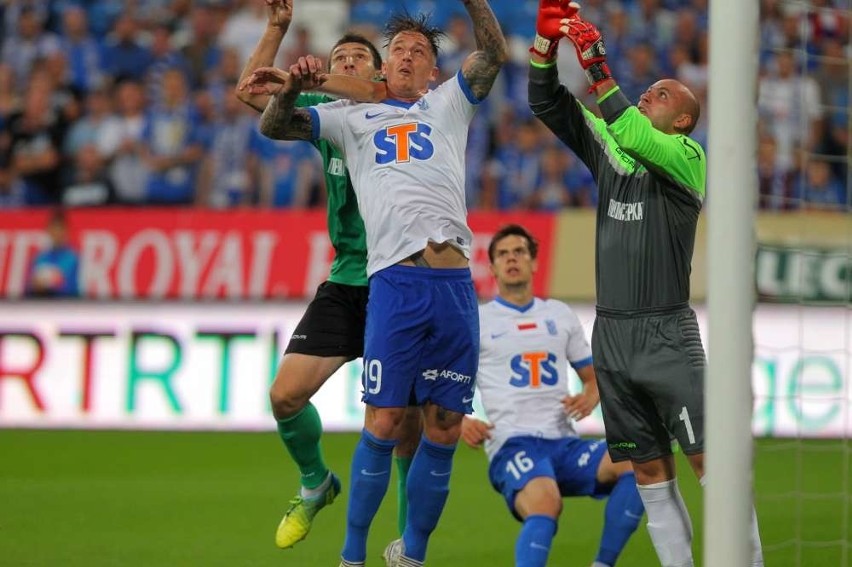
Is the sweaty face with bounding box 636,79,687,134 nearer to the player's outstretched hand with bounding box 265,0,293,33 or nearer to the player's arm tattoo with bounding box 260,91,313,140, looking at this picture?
the player's arm tattoo with bounding box 260,91,313,140

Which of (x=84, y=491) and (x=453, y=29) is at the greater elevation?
(x=453, y=29)

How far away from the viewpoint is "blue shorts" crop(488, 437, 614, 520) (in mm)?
5883

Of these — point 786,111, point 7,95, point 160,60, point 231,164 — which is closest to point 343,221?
point 231,164

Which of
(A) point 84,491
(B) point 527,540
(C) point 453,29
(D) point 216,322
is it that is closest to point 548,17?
(B) point 527,540

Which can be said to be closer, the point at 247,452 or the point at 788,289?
the point at 247,452

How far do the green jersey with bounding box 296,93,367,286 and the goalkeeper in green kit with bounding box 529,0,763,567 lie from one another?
3.66 feet

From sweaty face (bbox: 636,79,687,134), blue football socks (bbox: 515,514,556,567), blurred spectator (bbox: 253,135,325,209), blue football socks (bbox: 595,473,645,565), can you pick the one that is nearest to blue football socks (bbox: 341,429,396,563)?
blue football socks (bbox: 515,514,556,567)

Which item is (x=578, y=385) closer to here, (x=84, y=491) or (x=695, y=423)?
(x=84, y=491)

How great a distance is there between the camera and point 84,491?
810 cm

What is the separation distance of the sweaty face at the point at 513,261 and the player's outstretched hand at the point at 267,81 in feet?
5.16

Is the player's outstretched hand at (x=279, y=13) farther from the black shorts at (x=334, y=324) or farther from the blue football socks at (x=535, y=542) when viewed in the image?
the blue football socks at (x=535, y=542)

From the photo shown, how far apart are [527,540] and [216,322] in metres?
5.72

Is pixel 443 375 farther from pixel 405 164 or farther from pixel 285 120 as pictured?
pixel 285 120

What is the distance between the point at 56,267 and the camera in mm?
11117
